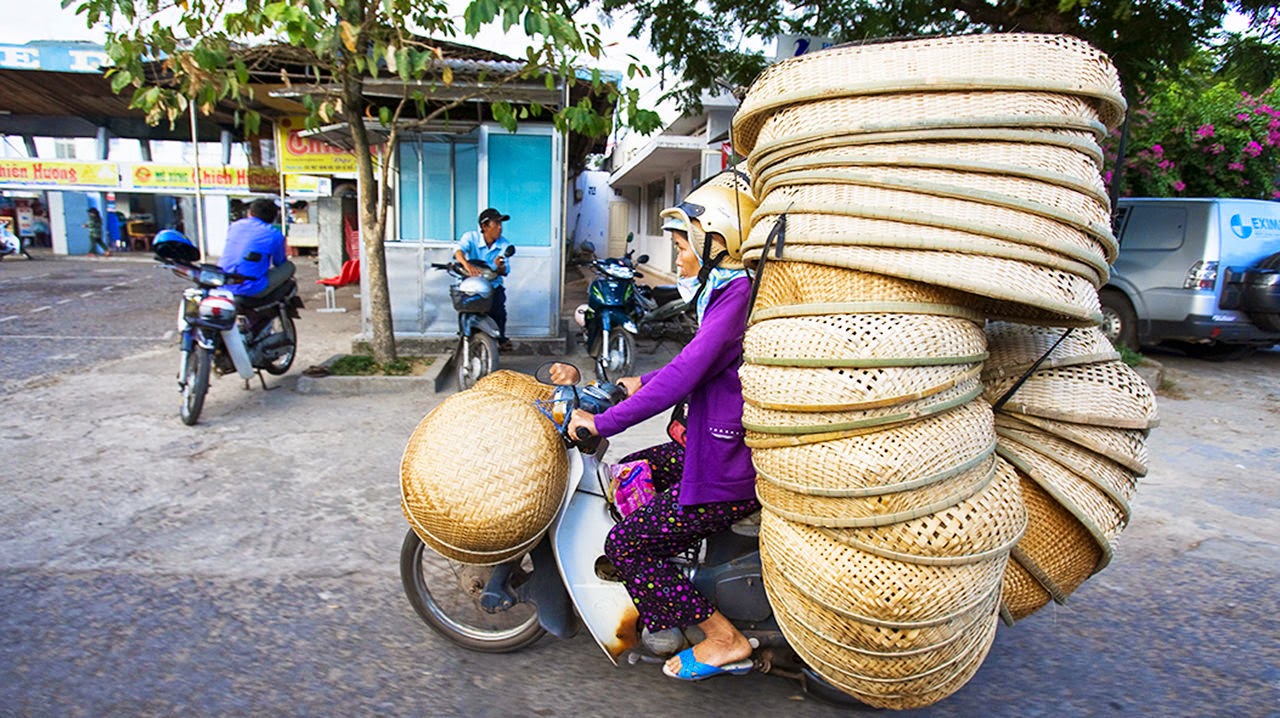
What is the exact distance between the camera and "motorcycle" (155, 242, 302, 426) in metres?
5.32

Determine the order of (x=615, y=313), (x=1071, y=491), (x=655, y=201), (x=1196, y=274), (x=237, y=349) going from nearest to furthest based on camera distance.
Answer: (x=1071, y=491) < (x=237, y=349) < (x=615, y=313) < (x=1196, y=274) < (x=655, y=201)

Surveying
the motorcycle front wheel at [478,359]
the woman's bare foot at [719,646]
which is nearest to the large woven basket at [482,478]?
the woman's bare foot at [719,646]

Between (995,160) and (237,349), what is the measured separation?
556cm

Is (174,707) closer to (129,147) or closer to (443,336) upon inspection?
(443,336)

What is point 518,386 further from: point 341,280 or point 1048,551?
point 341,280

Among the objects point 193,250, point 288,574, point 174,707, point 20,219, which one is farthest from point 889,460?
point 20,219

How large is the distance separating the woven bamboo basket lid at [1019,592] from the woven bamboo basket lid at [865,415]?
530mm

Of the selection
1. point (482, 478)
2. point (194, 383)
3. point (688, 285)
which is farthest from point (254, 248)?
point (688, 285)

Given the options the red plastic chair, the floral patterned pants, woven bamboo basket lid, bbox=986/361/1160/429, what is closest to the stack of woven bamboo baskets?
woven bamboo basket lid, bbox=986/361/1160/429

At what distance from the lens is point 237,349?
18.9ft

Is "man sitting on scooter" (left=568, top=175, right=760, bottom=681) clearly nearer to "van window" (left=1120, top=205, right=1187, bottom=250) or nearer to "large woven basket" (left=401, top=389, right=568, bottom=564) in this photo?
"large woven basket" (left=401, top=389, right=568, bottom=564)

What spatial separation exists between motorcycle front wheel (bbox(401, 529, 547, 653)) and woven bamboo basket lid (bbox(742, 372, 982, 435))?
130 cm

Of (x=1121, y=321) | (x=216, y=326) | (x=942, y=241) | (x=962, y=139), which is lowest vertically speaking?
(x=1121, y=321)

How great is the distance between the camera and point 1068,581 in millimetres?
2045
